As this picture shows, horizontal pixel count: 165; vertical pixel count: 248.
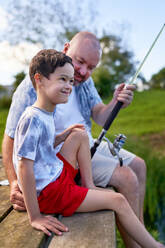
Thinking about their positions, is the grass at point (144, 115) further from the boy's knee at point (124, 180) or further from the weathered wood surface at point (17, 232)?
the weathered wood surface at point (17, 232)

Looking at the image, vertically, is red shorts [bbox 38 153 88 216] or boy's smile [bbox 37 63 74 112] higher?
boy's smile [bbox 37 63 74 112]

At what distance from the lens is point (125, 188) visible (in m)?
1.93

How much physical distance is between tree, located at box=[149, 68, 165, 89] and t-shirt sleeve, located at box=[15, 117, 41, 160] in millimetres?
9702

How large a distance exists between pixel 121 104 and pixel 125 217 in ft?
2.57

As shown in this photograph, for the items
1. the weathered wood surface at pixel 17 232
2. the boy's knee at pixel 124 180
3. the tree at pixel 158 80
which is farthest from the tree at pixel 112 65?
the weathered wood surface at pixel 17 232

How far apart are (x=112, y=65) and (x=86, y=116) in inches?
331

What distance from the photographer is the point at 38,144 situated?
1.44m

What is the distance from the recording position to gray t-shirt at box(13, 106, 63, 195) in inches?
53.8

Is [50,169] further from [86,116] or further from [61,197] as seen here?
[86,116]

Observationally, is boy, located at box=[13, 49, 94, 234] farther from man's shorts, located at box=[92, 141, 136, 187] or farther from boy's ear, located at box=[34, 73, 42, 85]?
man's shorts, located at box=[92, 141, 136, 187]

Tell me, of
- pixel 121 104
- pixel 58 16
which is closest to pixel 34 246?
pixel 121 104

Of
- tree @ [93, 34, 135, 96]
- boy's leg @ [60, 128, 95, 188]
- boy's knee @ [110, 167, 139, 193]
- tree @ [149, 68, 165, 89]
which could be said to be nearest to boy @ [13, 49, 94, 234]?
boy's leg @ [60, 128, 95, 188]

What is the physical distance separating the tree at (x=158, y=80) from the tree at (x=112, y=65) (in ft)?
2.99

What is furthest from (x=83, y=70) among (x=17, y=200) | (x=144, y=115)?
(x=144, y=115)
